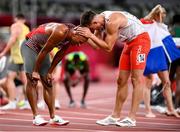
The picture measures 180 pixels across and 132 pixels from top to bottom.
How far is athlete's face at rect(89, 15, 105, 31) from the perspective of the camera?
30.5 ft

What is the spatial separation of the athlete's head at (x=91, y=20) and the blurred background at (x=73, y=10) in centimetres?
1178

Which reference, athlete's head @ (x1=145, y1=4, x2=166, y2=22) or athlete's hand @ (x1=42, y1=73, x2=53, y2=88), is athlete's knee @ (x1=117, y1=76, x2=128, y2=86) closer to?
athlete's hand @ (x1=42, y1=73, x2=53, y2=88)

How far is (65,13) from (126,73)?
16.2 m

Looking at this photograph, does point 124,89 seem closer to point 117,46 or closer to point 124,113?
point 124,113

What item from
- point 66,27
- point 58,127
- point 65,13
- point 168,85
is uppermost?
point 65,13

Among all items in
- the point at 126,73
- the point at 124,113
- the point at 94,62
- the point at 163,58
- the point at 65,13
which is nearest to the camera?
the point at 126,73

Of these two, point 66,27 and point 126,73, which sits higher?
point 66,27

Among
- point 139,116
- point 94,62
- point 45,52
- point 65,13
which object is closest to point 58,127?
point 45,52

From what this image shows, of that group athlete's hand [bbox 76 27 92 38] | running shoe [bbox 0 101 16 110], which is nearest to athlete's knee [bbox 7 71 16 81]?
running shoe [bbox 0 101 16 110]

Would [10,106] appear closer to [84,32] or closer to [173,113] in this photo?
[173,113]

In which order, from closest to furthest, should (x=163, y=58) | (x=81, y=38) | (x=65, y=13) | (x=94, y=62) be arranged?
(x=81, y=38)
(x=163, y=58)
(x=94, y=62)
(x=65, y=13)

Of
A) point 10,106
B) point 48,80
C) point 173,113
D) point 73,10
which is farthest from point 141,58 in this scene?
point 73,10

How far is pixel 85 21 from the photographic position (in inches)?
364

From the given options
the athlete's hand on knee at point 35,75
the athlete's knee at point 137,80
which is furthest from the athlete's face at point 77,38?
the athlete's knee at point 137,80
